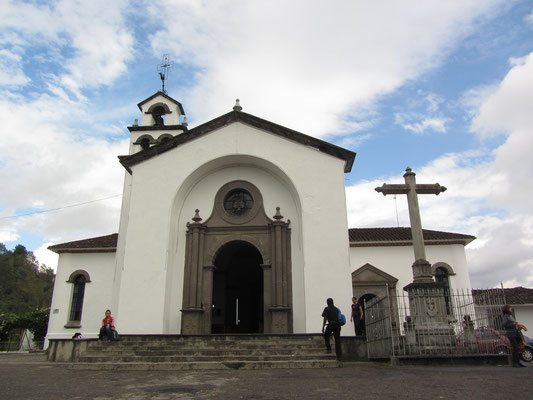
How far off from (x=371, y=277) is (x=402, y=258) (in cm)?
174

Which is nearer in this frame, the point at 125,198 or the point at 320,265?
the point at 320,265

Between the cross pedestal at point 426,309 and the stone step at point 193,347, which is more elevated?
the cross pedestal at point 426,309

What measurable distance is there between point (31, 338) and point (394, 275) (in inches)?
852

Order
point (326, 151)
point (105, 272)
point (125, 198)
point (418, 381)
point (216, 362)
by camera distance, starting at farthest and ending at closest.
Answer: point (105, 272) < point (125, 198) < point (326, 151) < point (216, 362) < point (418, 381)

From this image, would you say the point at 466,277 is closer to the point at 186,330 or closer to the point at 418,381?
the point at 186,330

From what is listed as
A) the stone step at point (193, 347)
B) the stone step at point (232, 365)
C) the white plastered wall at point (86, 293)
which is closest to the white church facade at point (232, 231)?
the stone step at point (193, 347)

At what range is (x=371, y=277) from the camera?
19.1 m

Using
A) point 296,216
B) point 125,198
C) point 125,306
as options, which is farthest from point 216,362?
point 125,198

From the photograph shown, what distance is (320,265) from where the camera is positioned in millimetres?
13203

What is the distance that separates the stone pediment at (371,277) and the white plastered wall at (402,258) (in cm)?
26

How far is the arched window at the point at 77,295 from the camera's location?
19891 mm

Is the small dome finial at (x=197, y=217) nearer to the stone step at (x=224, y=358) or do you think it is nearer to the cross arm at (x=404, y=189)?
the stone step at (x=224, y=358)

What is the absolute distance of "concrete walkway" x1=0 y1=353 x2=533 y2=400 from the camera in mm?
5352

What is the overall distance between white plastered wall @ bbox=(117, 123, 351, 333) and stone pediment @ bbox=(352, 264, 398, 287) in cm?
592
